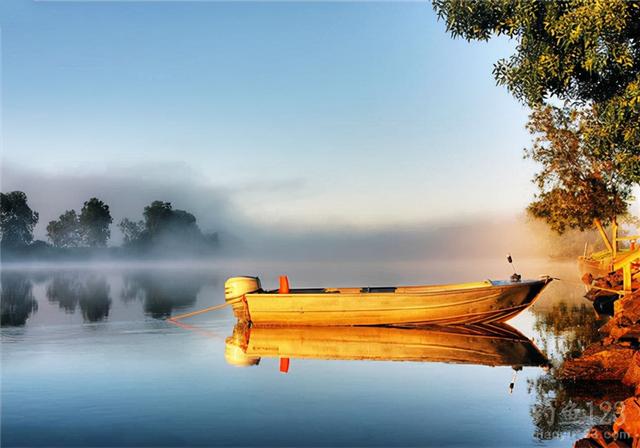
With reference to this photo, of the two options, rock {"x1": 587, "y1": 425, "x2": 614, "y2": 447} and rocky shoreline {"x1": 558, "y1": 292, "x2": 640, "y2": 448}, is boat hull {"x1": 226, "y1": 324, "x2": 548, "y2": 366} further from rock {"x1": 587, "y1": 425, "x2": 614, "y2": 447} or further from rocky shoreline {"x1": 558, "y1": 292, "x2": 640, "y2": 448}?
rock {"x1": 587, "y1": 425, "x2": 614, "y2": 447}

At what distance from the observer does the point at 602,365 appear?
52.6ft

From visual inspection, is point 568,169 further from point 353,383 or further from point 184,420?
point 184,420

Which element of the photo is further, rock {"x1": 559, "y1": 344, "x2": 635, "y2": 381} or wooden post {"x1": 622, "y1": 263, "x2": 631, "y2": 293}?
wooden post {"x1": 622, "y1": 263, "x2": 631, "y2": 293}

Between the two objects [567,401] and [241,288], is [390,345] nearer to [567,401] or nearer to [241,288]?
[241,288]

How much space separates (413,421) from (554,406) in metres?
3.00

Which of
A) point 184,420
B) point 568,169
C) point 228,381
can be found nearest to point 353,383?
point 228,381

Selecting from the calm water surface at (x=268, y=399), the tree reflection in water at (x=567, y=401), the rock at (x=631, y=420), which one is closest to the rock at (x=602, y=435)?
the rock at (x=631, y=420)

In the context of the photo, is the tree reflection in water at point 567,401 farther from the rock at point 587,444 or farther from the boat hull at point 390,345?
the rock at point 587,444

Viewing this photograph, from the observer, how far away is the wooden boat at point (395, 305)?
27.3m

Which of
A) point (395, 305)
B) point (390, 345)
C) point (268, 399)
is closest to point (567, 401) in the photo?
point (268, 399)

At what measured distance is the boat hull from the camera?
21.3m

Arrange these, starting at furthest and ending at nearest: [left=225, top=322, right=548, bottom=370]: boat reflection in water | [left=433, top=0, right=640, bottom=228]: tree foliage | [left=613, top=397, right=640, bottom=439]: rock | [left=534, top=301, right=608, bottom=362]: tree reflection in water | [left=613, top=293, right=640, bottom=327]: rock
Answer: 1. [left=534, top=301, right=608, bottom=362]: tree reflection in water
2. [left=613, top=293, right=640, bottom=327]: rock
3. [left=225, top=322, right=548, bottom=370]: boat reflection in water
4. [left=433, top=0, right=640, bottom=228]: tree foliage
5. [left=613, top=397, right=640, bottom=439]: rock

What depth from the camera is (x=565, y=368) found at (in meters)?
16.5

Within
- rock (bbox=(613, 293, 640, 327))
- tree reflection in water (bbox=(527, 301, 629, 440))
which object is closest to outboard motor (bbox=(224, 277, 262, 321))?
tree reflection in water (bbox=(527, 301, 629, 440))
